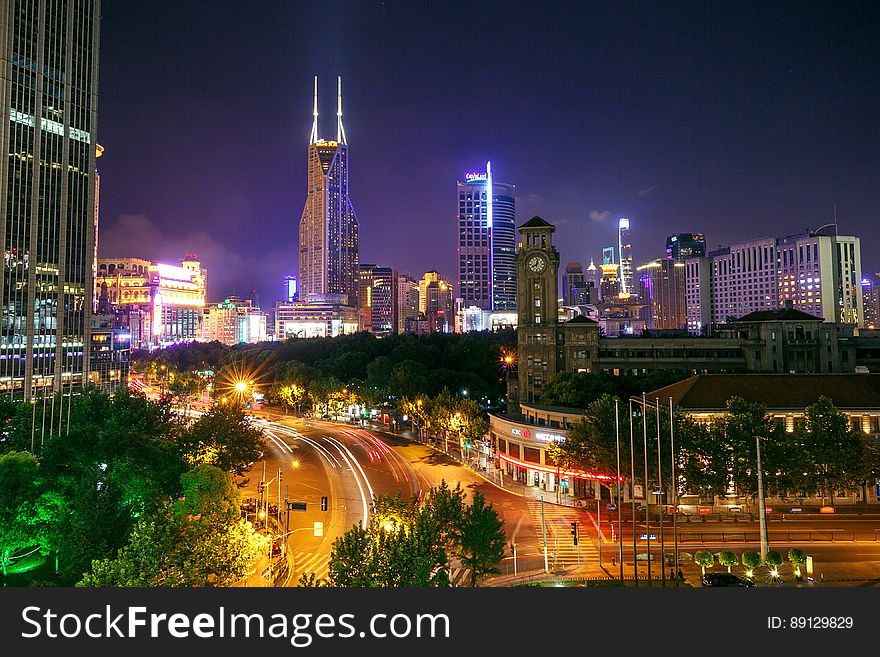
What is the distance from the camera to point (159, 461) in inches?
1390

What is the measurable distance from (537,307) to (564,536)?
1524 inches

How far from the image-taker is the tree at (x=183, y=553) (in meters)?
19.7

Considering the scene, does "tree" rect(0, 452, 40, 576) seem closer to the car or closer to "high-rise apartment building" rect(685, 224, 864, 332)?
the car

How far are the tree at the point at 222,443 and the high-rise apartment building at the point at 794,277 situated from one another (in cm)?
12455

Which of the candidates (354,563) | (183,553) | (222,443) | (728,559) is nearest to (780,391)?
(728,559)

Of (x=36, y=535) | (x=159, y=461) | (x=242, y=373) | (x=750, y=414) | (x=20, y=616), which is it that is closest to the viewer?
(x=20, y=616)

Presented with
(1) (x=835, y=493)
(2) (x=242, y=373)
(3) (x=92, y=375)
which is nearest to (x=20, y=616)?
(1) (x=835, y=493)

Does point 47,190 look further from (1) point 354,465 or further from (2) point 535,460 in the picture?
(2) point 535,460

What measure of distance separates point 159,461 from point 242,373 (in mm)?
78027

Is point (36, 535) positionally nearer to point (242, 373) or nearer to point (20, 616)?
point (20, 616)

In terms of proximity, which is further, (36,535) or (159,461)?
(159,461)

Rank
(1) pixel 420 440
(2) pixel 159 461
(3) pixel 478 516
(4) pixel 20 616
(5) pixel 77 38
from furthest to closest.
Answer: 1. (5) pixel 77 38
2. (1) pixel 420 440
3. (2) pixel 159 461
4. (3) pixel 478 516
5. (4) pixel 20 616

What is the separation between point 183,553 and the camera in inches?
838

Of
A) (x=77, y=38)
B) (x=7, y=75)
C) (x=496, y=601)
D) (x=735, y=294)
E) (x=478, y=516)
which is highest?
(x=77, y=38)
